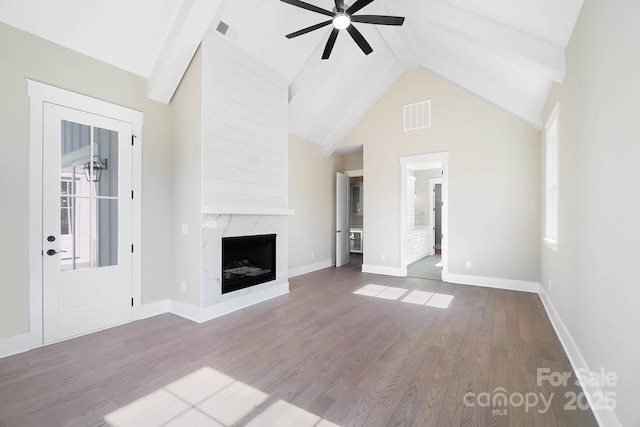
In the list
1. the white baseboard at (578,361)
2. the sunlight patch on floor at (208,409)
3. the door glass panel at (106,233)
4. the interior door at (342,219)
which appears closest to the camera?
the white baseboard at (578,361)

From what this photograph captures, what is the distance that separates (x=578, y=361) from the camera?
2.32 meters

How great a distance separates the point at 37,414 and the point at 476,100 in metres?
6.73

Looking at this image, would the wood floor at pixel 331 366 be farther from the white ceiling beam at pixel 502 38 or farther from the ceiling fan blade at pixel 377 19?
the ceiling fan blade at pixel 377 19

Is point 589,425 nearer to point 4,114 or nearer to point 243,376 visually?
point 243,376

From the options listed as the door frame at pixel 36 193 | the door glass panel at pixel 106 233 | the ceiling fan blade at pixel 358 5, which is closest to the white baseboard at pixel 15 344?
the door frame at pixel 36 193

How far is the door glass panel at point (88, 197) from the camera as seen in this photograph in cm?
303

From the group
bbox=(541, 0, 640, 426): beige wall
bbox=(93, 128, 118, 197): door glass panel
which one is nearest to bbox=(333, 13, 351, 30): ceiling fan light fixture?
bbox=(541, 0, 640, 426): beige wall

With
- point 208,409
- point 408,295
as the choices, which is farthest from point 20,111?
point 408,295

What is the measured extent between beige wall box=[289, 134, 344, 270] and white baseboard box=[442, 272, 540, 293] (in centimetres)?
277

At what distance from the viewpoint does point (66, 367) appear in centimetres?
245

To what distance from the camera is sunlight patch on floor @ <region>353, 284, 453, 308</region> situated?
420cm

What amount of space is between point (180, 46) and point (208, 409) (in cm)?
371

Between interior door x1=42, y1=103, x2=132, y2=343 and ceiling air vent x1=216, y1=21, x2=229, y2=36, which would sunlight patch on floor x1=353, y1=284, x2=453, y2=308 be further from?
ceiling air vent x1=216, y1=21, x2=229, y2=36

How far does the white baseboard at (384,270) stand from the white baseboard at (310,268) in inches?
40.1
